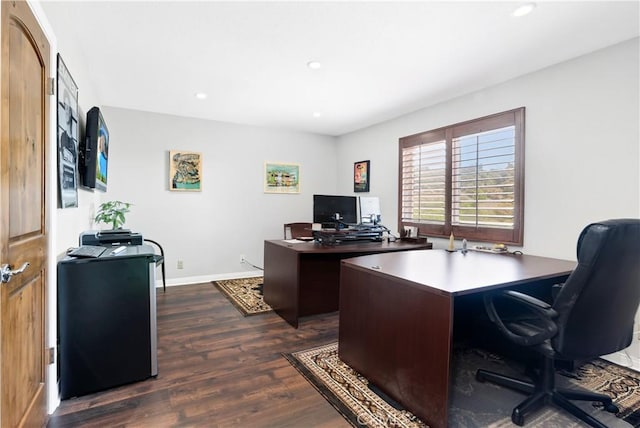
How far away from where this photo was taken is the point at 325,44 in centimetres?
244

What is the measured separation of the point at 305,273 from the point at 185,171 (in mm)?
2451

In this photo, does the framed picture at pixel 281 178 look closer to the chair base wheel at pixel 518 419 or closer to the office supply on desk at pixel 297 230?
the office supply on desk at pixel 297 230

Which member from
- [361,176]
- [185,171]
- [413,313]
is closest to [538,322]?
[413,313]

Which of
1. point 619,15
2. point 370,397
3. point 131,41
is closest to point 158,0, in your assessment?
point 131,41

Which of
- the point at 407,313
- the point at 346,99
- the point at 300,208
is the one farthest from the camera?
the point at 300,208

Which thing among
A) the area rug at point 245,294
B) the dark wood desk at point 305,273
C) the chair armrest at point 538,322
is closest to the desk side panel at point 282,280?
the dark wood desk at point 305,273

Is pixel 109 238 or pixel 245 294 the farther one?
pixel 245 294

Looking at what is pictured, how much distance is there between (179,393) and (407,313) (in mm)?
1444

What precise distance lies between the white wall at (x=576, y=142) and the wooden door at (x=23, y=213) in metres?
3.49

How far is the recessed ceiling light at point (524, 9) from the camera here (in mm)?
1940

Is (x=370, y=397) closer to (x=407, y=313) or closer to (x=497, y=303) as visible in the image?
(x=407, y=313)

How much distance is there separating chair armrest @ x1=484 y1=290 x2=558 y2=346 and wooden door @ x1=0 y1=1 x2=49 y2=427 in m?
2.16

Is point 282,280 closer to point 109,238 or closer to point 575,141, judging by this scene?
point 109,238

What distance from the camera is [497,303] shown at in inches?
88.0
